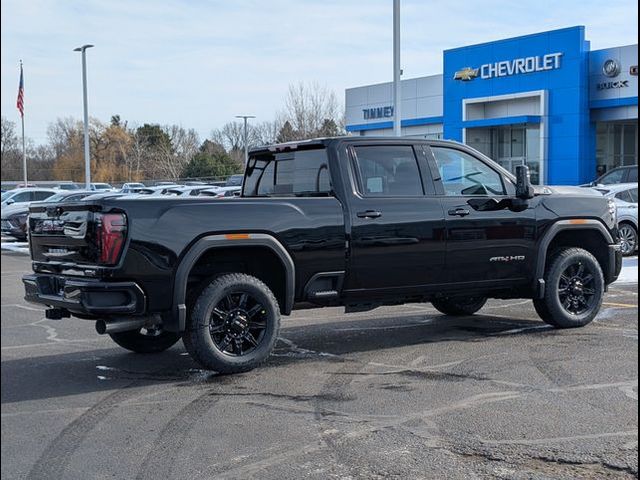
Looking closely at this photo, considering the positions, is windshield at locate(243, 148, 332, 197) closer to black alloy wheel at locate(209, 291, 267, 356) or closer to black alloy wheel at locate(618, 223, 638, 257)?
black alloy wheel at locate(209, 291, 267, 356)

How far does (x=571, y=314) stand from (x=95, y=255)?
525 centimetres

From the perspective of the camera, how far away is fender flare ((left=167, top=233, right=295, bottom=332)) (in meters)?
6.55

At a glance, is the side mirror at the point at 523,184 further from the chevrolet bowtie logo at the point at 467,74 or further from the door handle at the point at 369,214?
the chevrolet bowtie logo at the point at 467,74

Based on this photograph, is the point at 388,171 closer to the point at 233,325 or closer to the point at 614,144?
the point at 233,325

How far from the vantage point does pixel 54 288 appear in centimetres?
669

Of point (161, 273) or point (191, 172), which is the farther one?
point (191, 172)

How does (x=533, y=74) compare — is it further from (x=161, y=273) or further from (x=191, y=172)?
(x=161, y=273)

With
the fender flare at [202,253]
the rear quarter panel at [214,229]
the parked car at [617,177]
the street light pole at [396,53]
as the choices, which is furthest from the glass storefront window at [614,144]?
the fender flare at [202,253]

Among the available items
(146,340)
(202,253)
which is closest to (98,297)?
(202,253)

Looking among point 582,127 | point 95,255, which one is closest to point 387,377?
point 95,255

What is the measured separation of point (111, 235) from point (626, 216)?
14.6 metres

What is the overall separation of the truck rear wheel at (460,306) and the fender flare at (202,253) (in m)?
3.41

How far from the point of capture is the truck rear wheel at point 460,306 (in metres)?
9.92

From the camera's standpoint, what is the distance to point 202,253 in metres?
6.65
